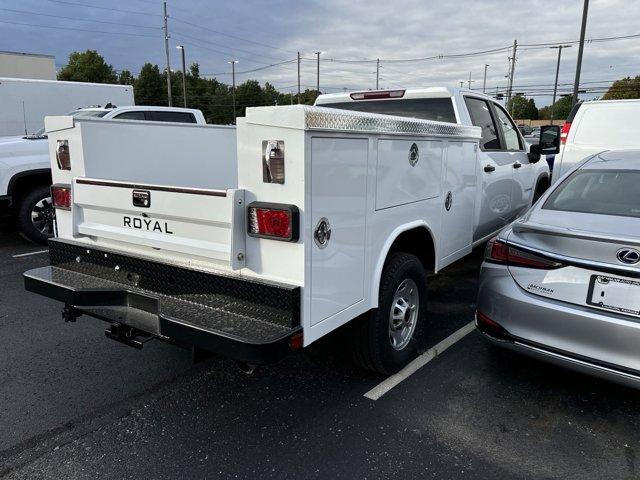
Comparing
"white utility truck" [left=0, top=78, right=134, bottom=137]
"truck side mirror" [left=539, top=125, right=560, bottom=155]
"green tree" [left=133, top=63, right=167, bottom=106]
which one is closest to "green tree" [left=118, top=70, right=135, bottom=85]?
"green tree" [left=133, top=63, right=167, bottom=106]

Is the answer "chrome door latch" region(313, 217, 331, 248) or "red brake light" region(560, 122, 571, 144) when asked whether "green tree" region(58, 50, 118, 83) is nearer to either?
"red brake light" region(560, 122, 571, 144)

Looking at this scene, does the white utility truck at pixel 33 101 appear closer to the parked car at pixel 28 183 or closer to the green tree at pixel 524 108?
the parked car at pixel 28 183

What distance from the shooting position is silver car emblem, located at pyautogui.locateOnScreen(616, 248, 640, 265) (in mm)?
2768

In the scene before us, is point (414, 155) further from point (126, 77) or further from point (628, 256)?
point (126, 77)

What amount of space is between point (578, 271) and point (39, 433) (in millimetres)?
3331

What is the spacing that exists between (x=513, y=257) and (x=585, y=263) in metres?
0.47

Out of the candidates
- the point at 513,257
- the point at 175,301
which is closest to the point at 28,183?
the point at 175,301

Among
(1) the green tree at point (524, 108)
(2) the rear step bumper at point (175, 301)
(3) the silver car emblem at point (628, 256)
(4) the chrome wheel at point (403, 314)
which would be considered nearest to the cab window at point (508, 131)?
(4) the chrome wheel at point (403, 314)

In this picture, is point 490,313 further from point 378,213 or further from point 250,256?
point 250,256

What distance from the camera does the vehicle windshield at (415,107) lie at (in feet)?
15.7

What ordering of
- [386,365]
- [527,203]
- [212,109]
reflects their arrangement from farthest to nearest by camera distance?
[212,109]
[527,203]
[386,365]

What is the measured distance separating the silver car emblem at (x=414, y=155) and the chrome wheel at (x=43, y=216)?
607 cm

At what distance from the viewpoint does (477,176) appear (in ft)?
15.8

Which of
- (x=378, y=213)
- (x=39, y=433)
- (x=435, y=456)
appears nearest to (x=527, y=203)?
(x=378, y=213)
